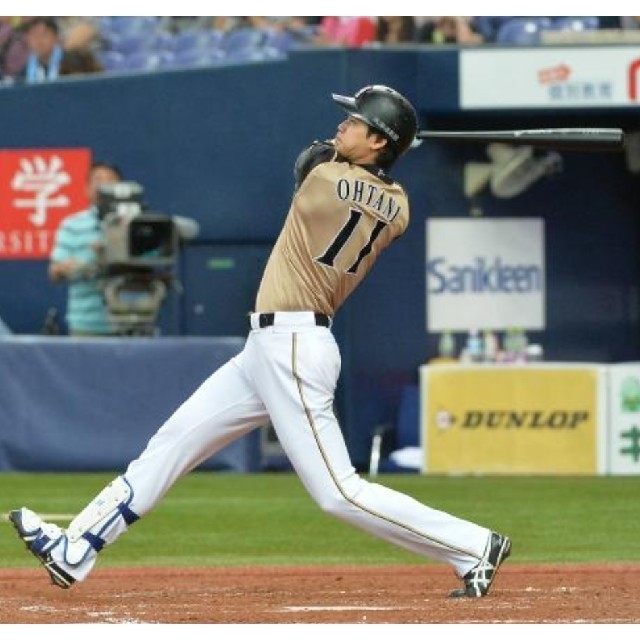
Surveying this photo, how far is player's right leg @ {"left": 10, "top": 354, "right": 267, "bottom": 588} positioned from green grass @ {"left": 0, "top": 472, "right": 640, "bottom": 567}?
1.72 meters

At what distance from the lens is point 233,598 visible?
24.2ft

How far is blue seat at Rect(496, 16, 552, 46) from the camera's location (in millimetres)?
15656

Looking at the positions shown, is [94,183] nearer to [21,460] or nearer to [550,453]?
[21,460]

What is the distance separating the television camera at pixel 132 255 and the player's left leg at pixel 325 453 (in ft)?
22.5

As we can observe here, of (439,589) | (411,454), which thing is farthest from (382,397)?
(439,589)

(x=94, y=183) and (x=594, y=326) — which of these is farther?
(x=594, y=326)

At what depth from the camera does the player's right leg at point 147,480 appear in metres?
7.10

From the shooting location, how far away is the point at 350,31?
1609cm

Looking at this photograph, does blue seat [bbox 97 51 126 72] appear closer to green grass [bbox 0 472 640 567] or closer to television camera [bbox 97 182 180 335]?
television camera [bbox 97 182 180 335]

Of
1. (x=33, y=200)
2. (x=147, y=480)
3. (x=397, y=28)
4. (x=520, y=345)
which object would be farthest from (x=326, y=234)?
(x=33, y=200)

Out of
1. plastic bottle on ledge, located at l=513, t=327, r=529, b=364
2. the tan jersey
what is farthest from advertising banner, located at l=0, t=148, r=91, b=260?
the tan jersey

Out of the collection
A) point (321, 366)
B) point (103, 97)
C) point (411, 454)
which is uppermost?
point (103, 97)

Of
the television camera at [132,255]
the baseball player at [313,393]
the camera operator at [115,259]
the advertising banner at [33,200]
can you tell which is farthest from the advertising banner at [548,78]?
the baseball player at [313,393]

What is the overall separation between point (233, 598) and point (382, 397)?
8182 millimetres
